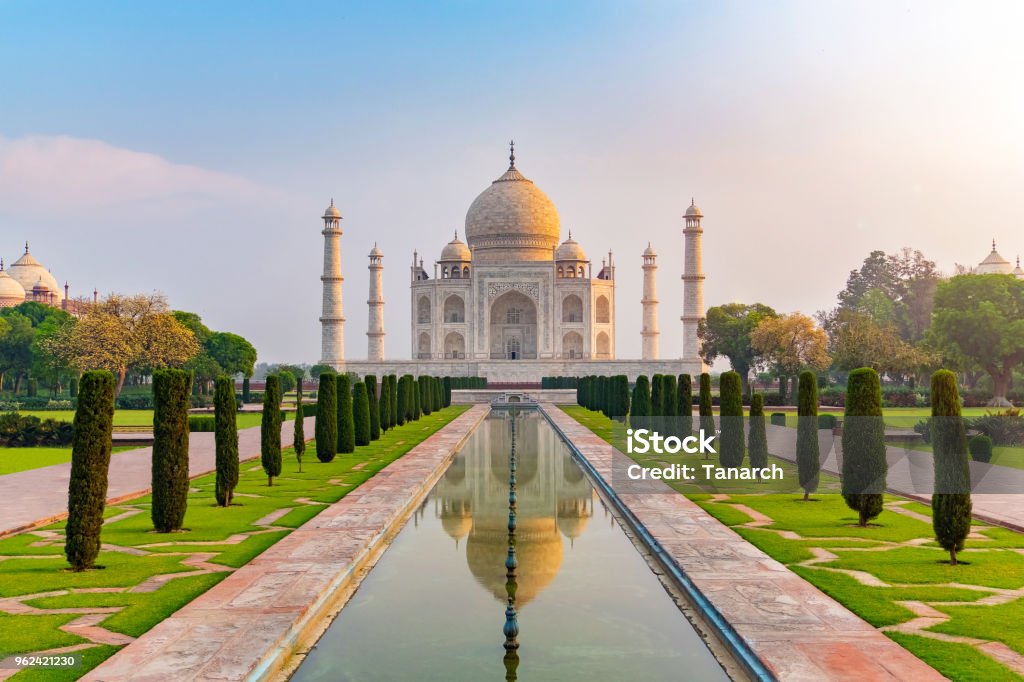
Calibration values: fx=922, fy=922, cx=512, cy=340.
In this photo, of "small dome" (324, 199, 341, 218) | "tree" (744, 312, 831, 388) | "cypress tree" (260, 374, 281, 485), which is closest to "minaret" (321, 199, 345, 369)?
"small dome" (324, 199, 341, 218)

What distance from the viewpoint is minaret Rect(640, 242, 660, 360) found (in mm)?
55469

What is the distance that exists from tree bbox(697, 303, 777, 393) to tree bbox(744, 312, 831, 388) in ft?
13.2

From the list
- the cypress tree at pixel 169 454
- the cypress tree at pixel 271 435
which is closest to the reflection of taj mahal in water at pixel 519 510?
the cypress tree at pixel 271 435

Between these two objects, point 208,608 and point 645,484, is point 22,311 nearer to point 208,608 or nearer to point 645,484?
point 645,484

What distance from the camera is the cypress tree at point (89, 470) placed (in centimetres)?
750

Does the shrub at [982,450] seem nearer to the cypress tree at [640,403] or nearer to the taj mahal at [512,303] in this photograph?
the cypress tree at [640,403]

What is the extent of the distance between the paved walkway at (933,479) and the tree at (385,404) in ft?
30.4

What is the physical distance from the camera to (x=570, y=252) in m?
58.3

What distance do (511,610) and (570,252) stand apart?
53.1 m

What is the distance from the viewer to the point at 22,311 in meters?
51.4

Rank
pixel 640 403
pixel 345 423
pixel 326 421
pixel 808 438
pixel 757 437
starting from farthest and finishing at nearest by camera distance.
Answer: pixel 640 403 → pixel 345 423 → pixel 326 421 → pixel 757 437 → pixel 808 438

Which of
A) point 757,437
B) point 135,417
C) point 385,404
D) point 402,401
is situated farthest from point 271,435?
point 135,417

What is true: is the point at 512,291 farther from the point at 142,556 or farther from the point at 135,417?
the point at 142,556

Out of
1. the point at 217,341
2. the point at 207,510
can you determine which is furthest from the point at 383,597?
the point at 217,341
